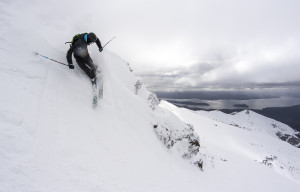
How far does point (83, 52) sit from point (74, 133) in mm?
5126

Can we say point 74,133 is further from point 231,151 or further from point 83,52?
point 231,151

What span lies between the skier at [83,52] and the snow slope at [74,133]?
1.72 feet

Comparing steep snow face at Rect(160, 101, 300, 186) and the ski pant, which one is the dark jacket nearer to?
the ski pant

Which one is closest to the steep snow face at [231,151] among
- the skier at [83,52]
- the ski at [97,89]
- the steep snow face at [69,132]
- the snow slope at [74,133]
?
the snow slope at [74,133]

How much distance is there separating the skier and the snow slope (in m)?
0.52

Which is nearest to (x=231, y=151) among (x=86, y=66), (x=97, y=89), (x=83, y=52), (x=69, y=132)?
(x=97, y=89)

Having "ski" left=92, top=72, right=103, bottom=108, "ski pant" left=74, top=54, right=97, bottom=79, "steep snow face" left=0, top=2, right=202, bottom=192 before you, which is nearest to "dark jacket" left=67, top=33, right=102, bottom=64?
"ski pant" left=74, top=54, right=97, bottom=79

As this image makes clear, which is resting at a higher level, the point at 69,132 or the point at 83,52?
the point at 83,52

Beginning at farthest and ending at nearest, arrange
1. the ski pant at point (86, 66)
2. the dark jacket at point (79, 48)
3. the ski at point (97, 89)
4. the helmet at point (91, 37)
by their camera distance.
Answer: the ski pant at point (86, 66) < the helmet at point (91, 37) < the dark jacket at point (79, 48) < the ski at point (97, 89)

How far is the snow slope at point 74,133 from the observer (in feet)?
18.1

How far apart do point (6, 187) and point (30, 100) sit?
358cm

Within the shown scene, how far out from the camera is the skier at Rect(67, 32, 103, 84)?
32.1 feet

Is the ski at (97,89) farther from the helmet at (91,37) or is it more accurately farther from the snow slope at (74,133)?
the helmet at (91,37)

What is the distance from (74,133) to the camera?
7.23 m
